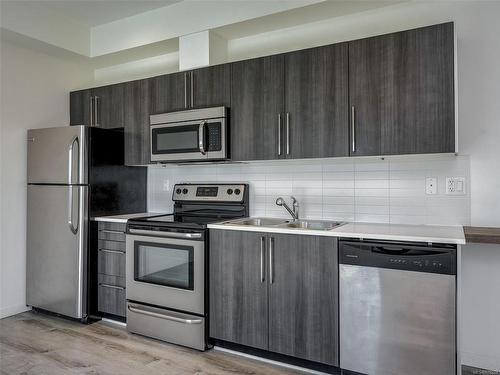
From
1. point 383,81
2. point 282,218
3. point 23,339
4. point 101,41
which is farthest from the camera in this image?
point 101,41

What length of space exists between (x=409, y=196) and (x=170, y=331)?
1.93 meters

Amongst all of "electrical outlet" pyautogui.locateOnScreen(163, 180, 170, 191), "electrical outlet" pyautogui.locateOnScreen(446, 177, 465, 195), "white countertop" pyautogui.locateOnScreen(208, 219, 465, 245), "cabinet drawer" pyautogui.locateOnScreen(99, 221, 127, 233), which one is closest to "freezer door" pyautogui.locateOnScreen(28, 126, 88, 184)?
"cabinet drawer" pyautogui.locateOnScreen(99, 221, 127, 233)

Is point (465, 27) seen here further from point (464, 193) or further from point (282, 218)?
point (282, 218)

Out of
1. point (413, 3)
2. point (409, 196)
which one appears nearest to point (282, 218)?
point (409, 196)

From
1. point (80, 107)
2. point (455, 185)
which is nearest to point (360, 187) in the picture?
point (455, 185)

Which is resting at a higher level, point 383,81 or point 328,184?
point 383,81

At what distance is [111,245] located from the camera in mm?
3172

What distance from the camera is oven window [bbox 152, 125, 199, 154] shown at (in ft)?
9.77

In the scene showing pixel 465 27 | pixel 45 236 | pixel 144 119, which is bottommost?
pixel 45 236

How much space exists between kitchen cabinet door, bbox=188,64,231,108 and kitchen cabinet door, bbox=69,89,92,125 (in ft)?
4.04

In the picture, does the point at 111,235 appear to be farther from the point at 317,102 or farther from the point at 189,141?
the point at 317,102

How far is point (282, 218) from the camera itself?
9.95ft

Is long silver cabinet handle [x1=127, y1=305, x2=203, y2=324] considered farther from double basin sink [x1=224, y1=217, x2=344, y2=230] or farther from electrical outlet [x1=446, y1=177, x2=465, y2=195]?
electrical outlet [x1=446, y1=177, x2=465, y2=195]

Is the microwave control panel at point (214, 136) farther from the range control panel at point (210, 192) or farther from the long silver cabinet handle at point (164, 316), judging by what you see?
the long silver cabinet handle at point (164, 316)
